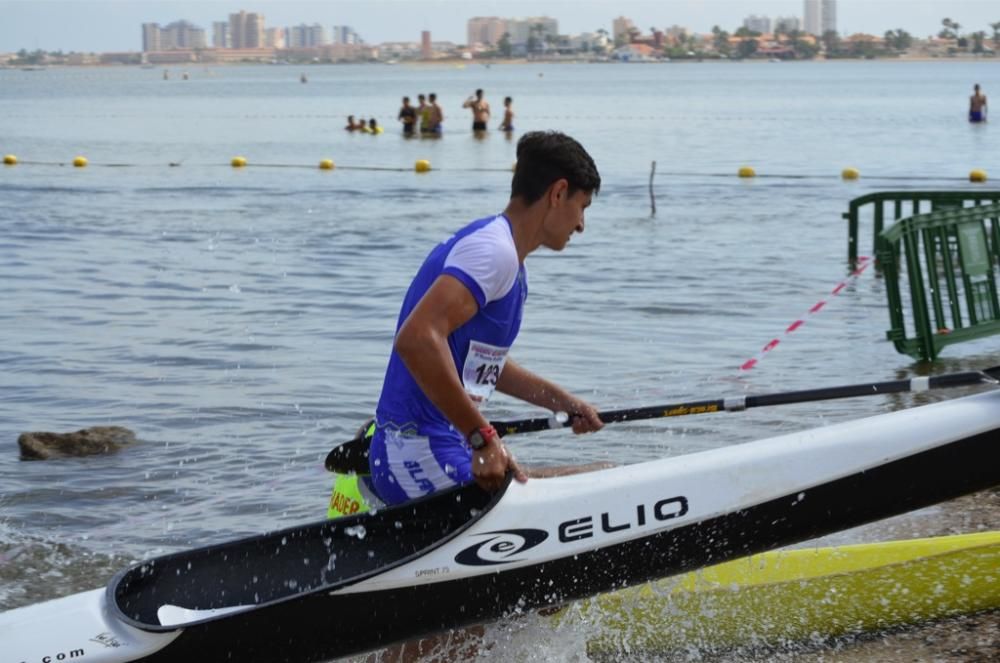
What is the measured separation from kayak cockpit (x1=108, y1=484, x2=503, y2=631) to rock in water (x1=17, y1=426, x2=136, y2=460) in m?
4.59

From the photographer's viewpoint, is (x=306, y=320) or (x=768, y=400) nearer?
(x=768, y=400)

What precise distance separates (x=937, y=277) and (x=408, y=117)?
39.9m

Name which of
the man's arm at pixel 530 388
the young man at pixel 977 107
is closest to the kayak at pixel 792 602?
the man's arm at pixel 530 388

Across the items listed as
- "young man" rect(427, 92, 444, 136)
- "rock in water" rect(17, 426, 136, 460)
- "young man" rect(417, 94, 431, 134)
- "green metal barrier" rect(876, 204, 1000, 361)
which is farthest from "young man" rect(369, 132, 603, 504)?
"young man" rect(427, 92, 444, 136)

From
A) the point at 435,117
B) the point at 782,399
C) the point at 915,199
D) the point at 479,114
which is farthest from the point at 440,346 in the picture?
the point at 435,117

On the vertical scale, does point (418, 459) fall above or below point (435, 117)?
below

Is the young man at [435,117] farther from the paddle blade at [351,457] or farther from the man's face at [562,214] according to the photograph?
the man's face at [562,214]

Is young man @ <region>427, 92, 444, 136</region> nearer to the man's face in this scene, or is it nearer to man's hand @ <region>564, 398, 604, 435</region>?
man's hand @ <region>564, 398, 604, 435</region>

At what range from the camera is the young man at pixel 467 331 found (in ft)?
14.0

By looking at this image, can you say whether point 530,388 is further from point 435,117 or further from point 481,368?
point 435,117

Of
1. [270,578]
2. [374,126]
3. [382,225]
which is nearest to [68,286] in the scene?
[382,225]

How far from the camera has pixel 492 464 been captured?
175 inches

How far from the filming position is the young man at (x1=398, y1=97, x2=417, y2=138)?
4944cm

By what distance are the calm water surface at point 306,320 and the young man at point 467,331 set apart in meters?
1.04
